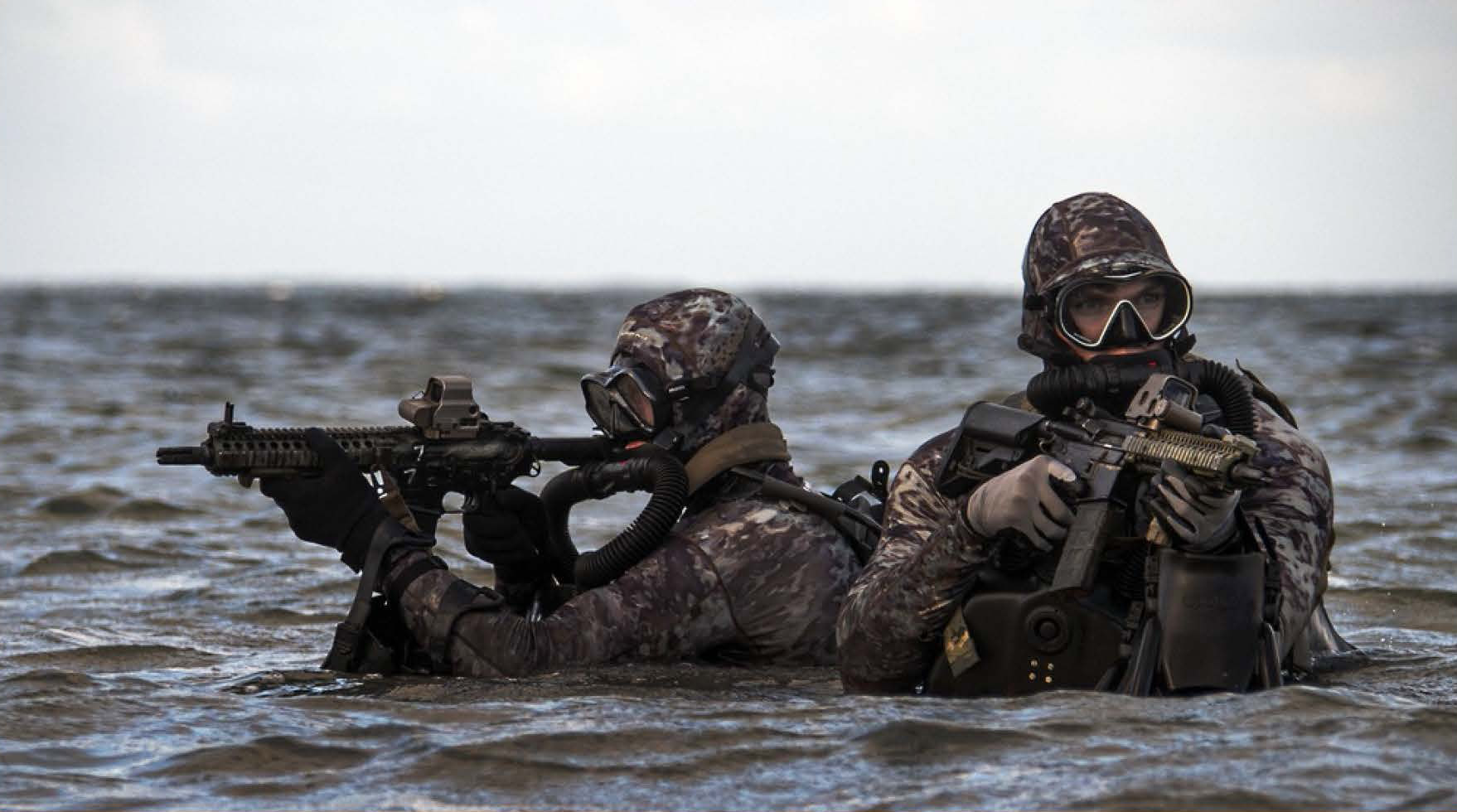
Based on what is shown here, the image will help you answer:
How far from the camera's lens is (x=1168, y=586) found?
18.2ft

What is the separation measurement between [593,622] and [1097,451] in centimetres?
216

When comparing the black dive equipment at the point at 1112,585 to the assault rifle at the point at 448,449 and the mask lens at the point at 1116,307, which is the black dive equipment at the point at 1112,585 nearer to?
the mask lens at the point at 1116,307

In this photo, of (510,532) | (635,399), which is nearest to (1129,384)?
(635,399)

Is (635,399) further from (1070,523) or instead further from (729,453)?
(1070,523)

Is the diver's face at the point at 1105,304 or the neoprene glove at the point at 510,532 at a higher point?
the diver's face at the point at 1105,304

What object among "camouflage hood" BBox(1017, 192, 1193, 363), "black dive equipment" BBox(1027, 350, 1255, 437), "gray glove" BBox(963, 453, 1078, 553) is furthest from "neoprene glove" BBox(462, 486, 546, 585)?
"gray glove" BBox(963, 453, 1078, 553)

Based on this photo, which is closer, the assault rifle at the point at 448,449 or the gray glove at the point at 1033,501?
the gray glove at the point at 1033,501

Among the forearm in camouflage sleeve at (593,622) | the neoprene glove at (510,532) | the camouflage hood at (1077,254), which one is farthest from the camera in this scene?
the neoprene glove at (510,532)

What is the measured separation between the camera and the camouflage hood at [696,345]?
738 centimetres

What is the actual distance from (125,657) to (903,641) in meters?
4.12

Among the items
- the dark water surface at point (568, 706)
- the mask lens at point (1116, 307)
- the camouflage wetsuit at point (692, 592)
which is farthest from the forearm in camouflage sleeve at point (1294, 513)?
the camouflage wetsuit at point (692, 592)

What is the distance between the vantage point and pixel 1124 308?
5922mm

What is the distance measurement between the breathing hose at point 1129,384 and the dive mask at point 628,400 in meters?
1.76

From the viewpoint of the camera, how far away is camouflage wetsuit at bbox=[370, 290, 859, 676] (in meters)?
7.07
